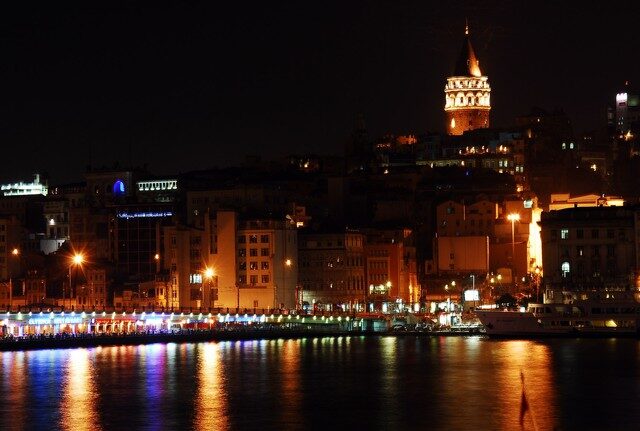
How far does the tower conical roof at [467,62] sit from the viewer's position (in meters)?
175

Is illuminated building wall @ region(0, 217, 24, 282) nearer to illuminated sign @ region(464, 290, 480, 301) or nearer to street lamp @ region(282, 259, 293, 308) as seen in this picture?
street lamp @ region(282, 259, 293, 308)

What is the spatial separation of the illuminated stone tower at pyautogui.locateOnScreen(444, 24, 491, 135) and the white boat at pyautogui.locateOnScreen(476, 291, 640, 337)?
6778 centimetres

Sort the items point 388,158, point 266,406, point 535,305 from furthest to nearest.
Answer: point 388,158, point 535,305, point 266,406

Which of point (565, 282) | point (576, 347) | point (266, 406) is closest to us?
point (266, 406)

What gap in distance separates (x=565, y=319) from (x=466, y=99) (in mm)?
69694

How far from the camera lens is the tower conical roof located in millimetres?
174625

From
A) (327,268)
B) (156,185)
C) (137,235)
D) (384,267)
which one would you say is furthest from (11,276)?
(384,267)

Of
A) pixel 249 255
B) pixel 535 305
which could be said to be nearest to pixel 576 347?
pixel 535 305

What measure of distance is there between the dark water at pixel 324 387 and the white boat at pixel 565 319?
556cm

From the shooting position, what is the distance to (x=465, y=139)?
16375 cm

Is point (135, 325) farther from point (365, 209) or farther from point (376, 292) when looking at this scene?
point (365, 209)

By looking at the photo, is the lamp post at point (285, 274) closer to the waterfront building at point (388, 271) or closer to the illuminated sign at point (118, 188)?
the waterfront building at point (388, 271)

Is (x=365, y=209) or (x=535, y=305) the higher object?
(x=365, y=209)

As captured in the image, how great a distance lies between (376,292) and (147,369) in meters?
42.9
